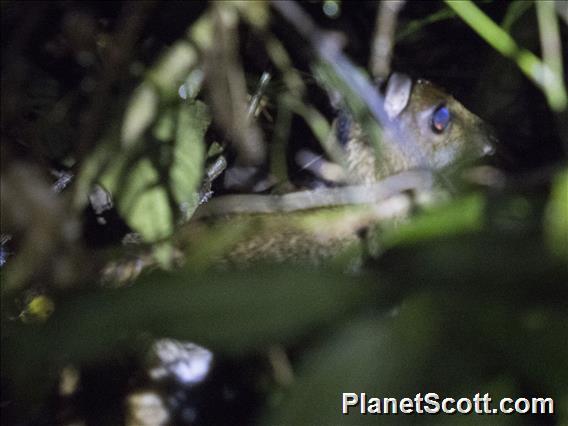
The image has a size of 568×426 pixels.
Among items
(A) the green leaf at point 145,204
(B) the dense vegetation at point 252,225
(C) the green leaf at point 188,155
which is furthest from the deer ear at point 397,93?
(A) the green leaf at point 145,204

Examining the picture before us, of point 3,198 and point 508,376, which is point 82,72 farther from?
point 508,376

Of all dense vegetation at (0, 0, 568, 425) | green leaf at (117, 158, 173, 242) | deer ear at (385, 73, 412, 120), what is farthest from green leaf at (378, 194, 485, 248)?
deer ear at (385, 73, 412, 120)

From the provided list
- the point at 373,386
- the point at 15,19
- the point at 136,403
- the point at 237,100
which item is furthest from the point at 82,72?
the point at 373,386

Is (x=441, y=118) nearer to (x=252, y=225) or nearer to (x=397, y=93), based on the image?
(x=397, y=93)

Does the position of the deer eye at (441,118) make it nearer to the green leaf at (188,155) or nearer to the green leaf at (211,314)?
the green leaf at (188,155)

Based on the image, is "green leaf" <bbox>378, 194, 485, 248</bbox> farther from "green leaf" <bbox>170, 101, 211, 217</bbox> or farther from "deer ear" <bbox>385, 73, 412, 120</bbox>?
"deer ear" <bbox>385, 73, 412, 120</bbox>

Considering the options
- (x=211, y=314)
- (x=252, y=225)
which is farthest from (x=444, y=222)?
(x=252, y=225)
